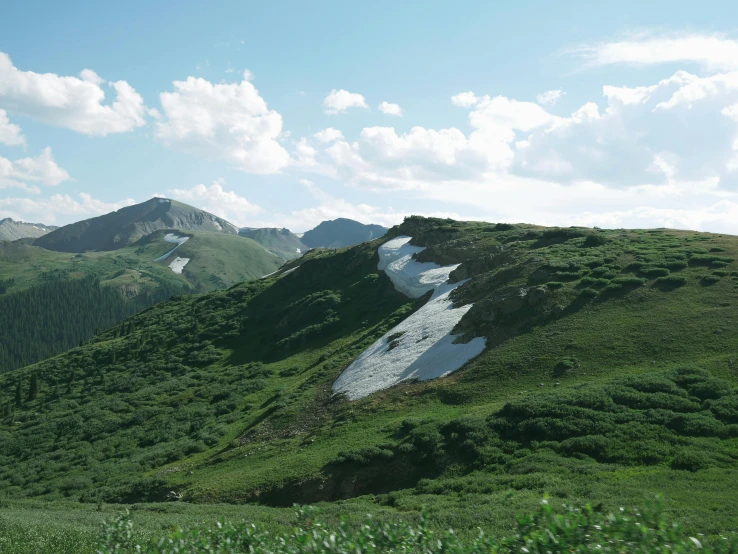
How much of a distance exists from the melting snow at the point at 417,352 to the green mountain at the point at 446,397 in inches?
10.1

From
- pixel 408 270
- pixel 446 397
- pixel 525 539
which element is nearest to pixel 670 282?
pixel 446 397

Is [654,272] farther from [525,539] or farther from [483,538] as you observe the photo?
[525,539]

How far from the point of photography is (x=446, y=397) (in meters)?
33.0

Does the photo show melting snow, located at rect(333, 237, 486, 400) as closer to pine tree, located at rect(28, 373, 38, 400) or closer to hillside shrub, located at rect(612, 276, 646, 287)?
hillside shrub, located at rect(612, 276, 646, 287)

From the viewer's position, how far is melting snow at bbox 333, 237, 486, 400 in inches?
1521

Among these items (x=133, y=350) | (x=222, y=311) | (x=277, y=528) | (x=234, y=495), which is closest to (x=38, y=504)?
(x=234, y=495)

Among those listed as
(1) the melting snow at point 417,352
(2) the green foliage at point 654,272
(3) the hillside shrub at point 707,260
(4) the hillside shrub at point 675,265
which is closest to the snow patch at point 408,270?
(1) the melting snow at point 417,352

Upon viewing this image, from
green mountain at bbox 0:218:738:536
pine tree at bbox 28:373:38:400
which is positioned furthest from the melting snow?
pine tree at bbox 28:373:38:400

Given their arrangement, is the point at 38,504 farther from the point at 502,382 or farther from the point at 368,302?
the point at 368,302

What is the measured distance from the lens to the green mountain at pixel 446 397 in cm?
2027

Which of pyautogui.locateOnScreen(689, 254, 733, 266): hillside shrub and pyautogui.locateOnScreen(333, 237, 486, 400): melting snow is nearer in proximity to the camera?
pyautogui.locateOnScreen(333, 237, 486, 400): melting snow

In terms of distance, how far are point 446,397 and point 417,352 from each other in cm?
964

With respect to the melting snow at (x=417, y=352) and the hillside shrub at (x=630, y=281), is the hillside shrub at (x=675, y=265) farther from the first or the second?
the melting snow at (x=417, y=352)

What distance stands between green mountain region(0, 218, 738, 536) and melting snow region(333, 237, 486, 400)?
257 mm
